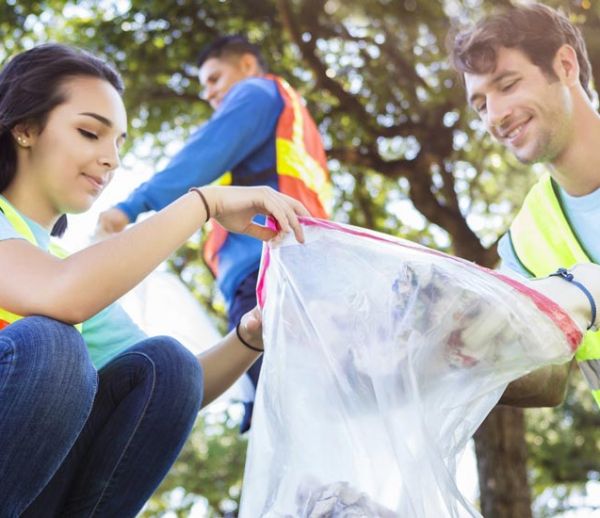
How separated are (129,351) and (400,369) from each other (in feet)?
1.73

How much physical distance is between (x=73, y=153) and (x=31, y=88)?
14cm

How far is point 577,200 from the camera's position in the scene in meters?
2.08

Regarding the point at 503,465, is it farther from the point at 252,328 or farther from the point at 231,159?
the point at 252,328

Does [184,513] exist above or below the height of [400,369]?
below

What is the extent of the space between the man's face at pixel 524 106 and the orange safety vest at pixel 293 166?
25.6 inches

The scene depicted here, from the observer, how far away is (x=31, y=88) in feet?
5.24

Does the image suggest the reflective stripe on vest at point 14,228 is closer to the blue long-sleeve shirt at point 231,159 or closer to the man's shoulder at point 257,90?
the blue long-sleeve shirt at point 231,159

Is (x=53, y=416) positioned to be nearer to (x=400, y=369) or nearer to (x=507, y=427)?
(x=400, y=369)

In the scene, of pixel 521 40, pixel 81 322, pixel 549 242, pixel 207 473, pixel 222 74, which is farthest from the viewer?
pixel 207 473

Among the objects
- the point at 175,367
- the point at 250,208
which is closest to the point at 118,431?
the point at 175,367

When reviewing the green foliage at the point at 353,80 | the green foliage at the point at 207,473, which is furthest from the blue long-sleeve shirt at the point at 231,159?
the green foliage at the point at 207,473

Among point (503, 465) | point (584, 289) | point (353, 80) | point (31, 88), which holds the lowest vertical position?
point (503, 465)

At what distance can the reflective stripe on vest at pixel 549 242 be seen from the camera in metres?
1.93

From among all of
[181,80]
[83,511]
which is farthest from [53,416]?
[181,80]
